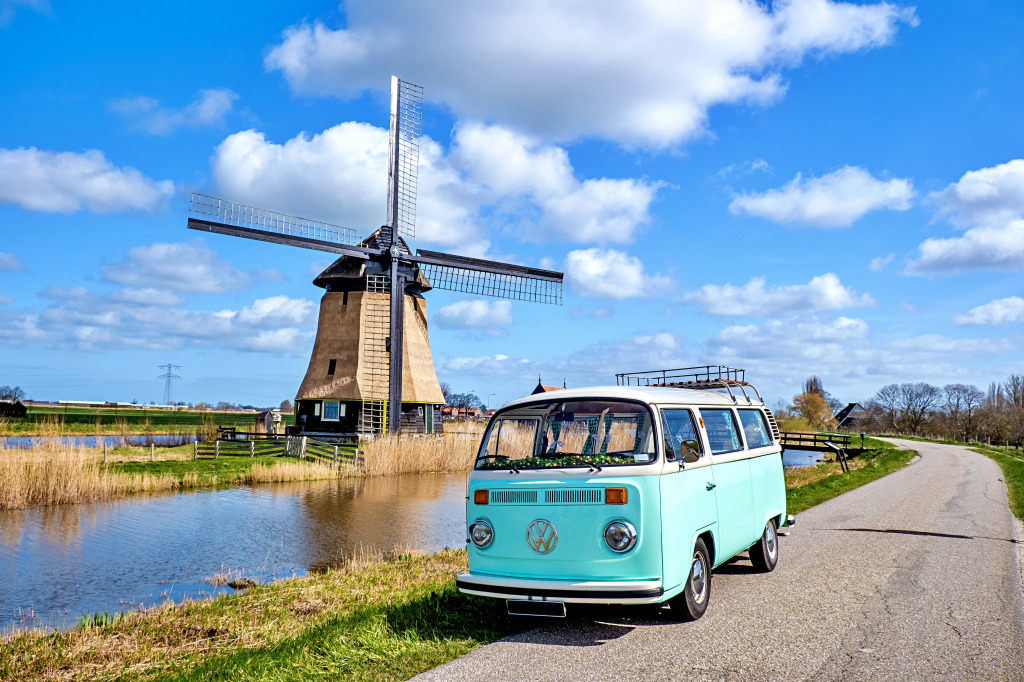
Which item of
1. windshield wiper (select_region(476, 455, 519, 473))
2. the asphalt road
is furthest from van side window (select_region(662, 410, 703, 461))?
the asphalt road

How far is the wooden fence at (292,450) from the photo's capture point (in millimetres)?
27562

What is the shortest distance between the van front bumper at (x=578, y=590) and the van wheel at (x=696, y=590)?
72 centimetres

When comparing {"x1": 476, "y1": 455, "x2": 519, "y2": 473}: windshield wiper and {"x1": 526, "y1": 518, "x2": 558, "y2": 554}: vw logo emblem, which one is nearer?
{"x1": 526, "y1": 518, "x2": 558, "y2": 554}: vw logo emblem

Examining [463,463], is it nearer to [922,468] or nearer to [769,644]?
[922,468]

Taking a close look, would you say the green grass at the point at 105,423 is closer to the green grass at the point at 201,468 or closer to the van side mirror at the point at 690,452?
the green grass at the point at 201,468

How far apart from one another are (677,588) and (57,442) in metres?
21.5

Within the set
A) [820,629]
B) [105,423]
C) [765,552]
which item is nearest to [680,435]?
[820,629]

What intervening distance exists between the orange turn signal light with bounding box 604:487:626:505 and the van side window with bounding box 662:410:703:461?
60 centimetres

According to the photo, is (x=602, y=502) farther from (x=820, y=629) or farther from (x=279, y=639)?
(x=279, y=639)

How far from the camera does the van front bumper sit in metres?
5.27

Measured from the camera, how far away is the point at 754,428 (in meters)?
8.39

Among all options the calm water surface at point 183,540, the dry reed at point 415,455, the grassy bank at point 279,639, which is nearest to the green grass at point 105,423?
the calm water surface at point 183,540

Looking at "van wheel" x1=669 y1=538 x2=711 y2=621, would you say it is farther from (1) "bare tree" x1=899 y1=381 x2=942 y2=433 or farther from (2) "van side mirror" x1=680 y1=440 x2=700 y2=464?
(1) "bare tree" x1=899 y1=381 x2=942 y2=433

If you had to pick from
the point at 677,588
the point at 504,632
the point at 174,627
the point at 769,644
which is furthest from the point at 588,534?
the point at 174,627
